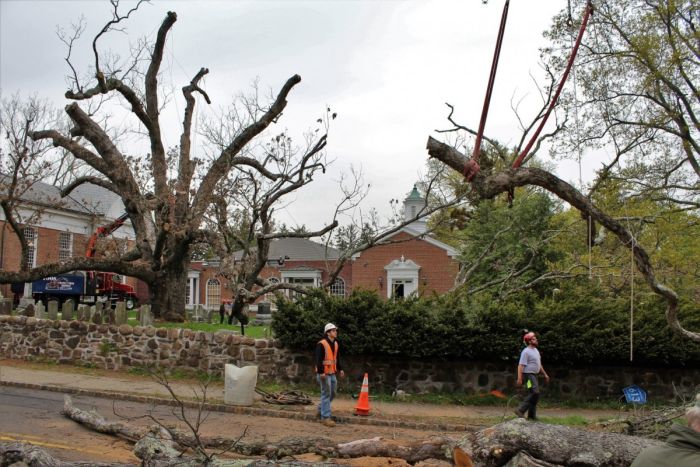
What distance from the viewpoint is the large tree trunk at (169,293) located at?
21828mm

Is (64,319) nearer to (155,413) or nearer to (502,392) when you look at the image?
(155,413)

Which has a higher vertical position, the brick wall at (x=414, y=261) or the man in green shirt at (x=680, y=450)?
the brick wall at (x=414, y=261)

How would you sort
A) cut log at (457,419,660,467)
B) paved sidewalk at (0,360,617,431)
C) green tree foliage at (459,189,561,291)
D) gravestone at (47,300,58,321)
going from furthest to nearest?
1. green tree foliage at (459,189,561,291)
2. gravestone at (47,300,58,321)
3. paved sidewalk at (0,360,617,431)
4. cut log at (457,419,660,467)

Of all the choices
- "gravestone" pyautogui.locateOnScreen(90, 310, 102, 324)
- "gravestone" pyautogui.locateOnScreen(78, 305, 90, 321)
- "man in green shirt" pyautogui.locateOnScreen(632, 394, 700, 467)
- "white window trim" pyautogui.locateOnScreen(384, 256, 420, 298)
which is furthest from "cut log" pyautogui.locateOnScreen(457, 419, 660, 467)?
"white window trim" pyautogui.locateOnScreen(384, 256, 420, 298)

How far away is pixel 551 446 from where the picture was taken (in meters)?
6.63

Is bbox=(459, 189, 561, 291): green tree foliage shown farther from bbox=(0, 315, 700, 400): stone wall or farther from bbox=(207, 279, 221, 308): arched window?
bbox=(207, 279, 221, 308): arched window

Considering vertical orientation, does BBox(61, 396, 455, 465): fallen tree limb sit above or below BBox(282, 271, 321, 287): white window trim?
below

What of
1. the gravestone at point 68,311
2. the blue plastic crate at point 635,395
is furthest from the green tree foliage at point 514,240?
the gravestone at point 68,311

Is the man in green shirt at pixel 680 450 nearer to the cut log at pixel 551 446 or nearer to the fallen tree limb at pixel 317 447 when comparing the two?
the cut log at pixel 551 446

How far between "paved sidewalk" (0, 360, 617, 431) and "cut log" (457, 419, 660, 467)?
4.67 metres

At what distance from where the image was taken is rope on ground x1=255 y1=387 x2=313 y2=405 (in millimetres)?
13477

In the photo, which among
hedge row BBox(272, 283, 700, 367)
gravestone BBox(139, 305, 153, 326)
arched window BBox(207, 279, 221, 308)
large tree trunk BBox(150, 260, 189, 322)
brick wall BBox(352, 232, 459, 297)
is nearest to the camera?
hedge row BBox(272, 283, 700, 367)

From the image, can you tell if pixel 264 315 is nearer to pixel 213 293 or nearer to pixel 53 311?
pixel 53 311

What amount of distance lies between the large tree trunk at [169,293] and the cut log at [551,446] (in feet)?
53.9
